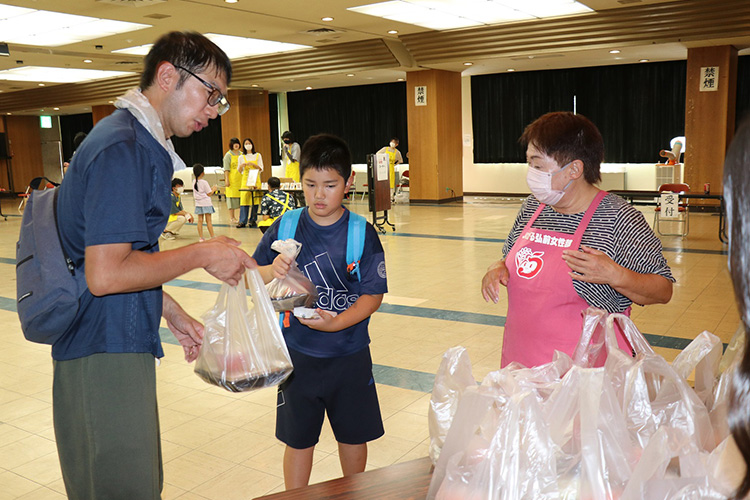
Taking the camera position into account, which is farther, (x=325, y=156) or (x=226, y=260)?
(x=325, y=156)

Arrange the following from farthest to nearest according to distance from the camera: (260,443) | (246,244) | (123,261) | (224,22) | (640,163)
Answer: (640,163) → (224,22) → (246,244) → (260,443) → (123,261)

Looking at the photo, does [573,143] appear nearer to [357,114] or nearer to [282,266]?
[282,266]

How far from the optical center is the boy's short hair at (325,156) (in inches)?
→ 87.9

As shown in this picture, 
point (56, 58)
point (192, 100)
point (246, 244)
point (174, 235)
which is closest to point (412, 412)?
point (192, 100)

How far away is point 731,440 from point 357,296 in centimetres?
164

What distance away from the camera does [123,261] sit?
4.52 ft

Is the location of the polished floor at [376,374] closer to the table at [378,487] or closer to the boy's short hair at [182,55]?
the table at [378,487]

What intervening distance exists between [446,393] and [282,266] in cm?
86

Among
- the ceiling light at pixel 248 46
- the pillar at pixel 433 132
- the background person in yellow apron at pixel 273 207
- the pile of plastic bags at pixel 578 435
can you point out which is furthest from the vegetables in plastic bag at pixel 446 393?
the pillar at pixel 433 132

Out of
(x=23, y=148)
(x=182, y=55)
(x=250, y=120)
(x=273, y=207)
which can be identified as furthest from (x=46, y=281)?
(x=23, y=148)

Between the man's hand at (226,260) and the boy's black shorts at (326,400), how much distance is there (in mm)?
696

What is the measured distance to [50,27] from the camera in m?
11.0

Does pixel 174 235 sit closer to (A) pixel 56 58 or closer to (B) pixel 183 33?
(A) pixel 56 58

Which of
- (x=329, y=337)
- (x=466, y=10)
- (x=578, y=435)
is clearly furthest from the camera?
(x=466, y=10)
